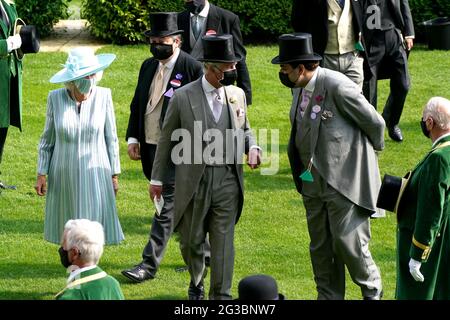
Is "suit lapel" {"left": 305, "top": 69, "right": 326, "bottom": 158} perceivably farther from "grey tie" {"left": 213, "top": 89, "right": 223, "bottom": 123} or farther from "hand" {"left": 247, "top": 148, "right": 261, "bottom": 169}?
"grey tie" {"left": 213, "top": 89, "right": 223, "bottom": 123}

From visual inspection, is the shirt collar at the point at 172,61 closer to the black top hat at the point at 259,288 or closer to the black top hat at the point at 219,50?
the black top hat at the point at 219,50

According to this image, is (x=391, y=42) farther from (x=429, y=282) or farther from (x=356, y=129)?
(x=429, y=282)

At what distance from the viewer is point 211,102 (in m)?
10.1

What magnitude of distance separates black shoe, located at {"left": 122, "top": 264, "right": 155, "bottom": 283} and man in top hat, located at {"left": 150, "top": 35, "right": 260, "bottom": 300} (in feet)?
3.29

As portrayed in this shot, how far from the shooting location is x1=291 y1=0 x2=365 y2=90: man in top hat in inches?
512

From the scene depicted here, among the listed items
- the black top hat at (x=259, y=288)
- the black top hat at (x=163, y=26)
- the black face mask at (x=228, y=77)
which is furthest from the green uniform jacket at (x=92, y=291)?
the black top hat at (x=163, y=26)

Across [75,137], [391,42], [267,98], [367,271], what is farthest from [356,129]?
[267,98]

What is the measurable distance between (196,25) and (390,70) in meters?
2.90

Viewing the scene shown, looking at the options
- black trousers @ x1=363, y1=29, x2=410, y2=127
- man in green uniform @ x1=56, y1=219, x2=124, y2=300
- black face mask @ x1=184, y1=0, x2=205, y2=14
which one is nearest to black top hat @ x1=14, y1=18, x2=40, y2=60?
black face mask @ x1=184, y1=0, x2=205, y2=14

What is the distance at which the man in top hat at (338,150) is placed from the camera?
9773 millimetres

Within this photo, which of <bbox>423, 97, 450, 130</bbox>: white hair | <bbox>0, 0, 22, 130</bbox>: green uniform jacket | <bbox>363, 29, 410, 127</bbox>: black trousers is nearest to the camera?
<bbox>423, 97, 450, 130</bbox>: white hair

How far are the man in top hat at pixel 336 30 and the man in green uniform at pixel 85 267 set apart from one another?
568cm

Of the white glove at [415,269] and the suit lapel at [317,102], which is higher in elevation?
the suit lapel at [317,102]

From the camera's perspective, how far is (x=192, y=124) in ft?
33.1
